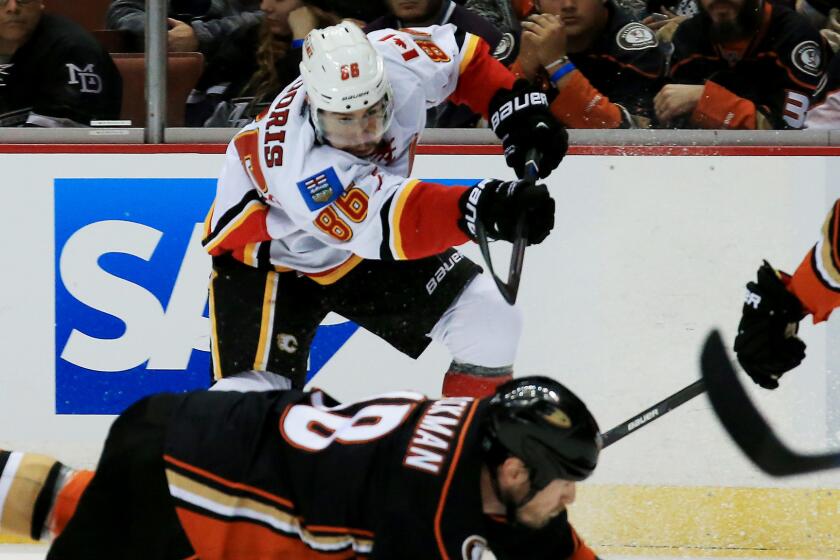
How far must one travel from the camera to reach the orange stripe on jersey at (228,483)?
2207mm

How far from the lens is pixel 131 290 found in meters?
3.71

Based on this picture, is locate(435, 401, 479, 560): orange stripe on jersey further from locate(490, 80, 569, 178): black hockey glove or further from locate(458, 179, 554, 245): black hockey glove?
locate(490, 80, 569, 178): black hockey glove

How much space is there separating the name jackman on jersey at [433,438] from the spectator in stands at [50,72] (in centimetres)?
190

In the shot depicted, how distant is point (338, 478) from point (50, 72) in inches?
80.3

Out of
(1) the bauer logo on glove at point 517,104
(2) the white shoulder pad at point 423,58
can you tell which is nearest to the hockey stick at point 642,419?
(1) the bauer logo on glove at point 517,104

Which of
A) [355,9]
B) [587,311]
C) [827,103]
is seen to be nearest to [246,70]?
[355,9]

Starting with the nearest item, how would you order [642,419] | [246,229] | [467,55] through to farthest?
[642,419], [246,229], [467,55]

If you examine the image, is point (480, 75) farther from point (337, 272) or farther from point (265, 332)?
point (265, 332)

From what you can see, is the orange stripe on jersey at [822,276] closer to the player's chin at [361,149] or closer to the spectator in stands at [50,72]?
the player's chin at [361,149]

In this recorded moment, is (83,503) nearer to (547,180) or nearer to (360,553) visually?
(360,553)

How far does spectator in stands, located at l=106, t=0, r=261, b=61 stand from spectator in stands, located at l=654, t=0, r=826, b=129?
1.15 metres

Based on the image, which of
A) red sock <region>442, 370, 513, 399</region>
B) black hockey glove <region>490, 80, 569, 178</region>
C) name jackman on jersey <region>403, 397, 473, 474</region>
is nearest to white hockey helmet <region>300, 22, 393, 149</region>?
black hockey glove <region>490, 80, 569, 178</region>

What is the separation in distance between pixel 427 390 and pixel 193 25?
115 cm

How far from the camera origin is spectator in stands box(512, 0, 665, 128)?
369 centimetres
